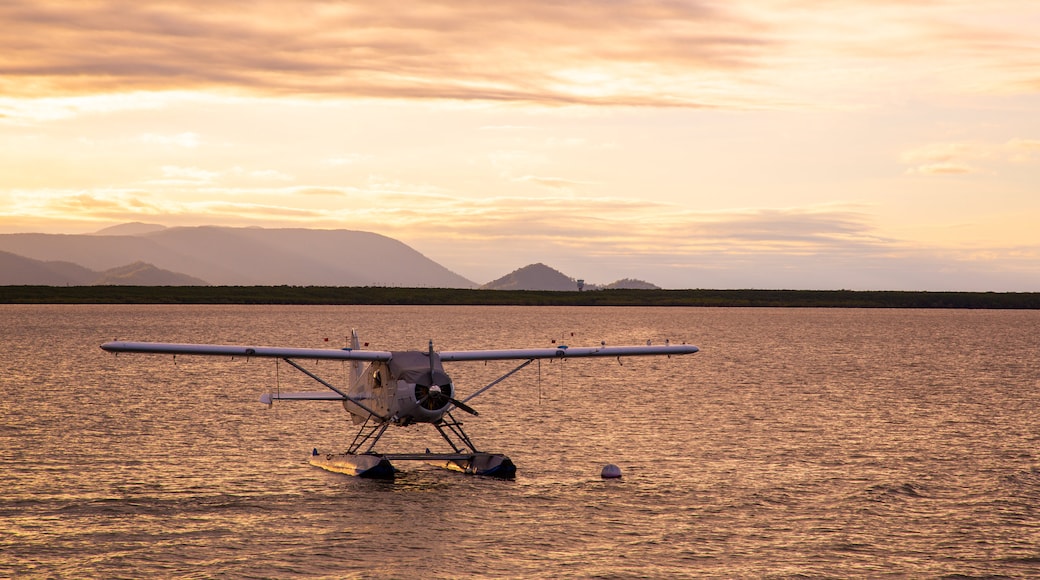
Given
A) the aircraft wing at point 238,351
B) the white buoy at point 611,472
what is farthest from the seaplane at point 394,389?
the white buoy at point 611,472

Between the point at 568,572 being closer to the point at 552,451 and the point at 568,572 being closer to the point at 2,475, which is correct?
the point at 552,451

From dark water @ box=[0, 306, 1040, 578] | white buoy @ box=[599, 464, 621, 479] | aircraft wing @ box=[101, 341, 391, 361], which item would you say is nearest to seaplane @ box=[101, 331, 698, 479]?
aircraft wing @ box=[101, 341, 391, 361]

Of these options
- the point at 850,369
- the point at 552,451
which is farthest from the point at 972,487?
the point at 850,369

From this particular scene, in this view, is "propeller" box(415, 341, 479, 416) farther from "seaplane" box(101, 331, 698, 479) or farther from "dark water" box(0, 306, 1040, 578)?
"dark water" box(0, 306, 1040, 578)

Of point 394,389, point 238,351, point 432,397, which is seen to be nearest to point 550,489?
point 432,397

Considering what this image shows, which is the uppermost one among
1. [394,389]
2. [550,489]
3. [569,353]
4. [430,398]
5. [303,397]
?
[569,353]

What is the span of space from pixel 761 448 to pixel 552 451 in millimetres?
7049

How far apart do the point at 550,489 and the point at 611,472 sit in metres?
2.29

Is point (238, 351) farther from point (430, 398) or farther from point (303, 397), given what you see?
point (430, 398)

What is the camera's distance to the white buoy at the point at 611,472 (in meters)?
29.3

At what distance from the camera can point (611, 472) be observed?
29.4 m

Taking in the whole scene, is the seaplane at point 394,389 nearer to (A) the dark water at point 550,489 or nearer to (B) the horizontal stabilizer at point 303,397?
(B) the horizontal stabilizer at point 303,397

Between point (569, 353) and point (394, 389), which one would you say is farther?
point (569, 353)

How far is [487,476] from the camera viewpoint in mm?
29406
